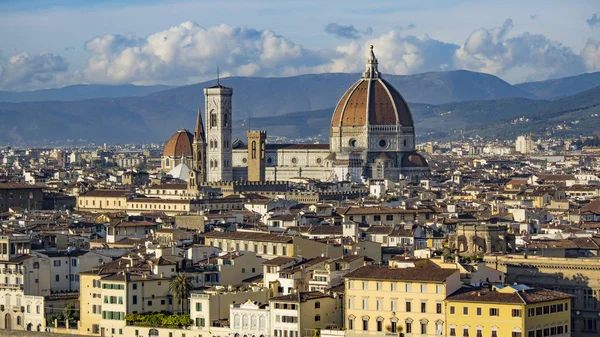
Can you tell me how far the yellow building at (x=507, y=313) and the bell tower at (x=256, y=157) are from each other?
391 feet

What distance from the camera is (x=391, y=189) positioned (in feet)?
464

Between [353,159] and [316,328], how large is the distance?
393 ft

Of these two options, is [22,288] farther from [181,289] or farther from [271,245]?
[271,245]

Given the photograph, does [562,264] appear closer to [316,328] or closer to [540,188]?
[316,328]

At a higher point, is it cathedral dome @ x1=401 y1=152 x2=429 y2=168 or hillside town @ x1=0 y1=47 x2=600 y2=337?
cathedral dome @ x1=401 y1=152 x2=429 y2=168

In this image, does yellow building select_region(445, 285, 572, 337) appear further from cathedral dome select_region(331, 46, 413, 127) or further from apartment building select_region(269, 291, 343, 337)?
cathedral dome select_region(331, 46, 413, 127)

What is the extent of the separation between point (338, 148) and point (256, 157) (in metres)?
10.7

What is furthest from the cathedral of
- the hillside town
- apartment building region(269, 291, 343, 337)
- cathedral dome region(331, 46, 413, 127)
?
apartment building region(269, 291, 343, 337)

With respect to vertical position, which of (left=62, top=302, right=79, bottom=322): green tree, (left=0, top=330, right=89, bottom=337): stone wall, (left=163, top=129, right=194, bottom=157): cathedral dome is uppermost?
(left=163, top=129, right=194, bottom=157): cathedral dome

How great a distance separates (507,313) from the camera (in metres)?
50.0

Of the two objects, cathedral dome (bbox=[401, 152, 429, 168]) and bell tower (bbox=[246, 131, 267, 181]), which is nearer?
Answer: bell tower (bbox=[246, 131, 267, 181])

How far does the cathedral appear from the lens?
562ft

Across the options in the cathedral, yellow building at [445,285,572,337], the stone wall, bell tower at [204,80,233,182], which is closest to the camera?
yellow building at [445,285,572,337]

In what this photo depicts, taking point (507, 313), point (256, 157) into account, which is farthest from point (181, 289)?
point (256, 157)
